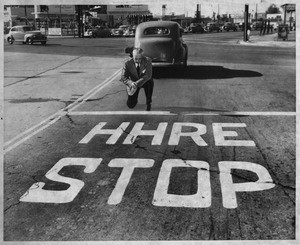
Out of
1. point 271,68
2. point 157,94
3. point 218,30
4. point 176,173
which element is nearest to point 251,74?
point 271,68

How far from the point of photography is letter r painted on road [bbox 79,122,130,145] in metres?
6.25

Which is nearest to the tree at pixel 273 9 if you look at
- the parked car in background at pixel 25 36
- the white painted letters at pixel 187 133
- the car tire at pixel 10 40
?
the white painted letters at pixel 187 133

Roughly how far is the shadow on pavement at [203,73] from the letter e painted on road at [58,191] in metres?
8.07

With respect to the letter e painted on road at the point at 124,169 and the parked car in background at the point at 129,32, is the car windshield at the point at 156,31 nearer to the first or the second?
the letter e painted on road at the point at 124,169

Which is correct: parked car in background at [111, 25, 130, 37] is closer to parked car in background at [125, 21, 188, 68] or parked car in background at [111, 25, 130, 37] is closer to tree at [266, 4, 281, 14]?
tree at [266, 4, 281, 14]

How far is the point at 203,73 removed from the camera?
1381cm

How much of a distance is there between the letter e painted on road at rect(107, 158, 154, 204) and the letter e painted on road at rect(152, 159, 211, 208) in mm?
289

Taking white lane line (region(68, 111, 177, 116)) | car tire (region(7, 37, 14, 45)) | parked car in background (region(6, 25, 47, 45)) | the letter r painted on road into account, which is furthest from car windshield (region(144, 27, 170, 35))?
car tire (region(7, 37, 14, 45))

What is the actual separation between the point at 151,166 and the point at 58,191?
1.29m

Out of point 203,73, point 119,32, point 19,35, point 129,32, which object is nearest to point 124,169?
point 203,73

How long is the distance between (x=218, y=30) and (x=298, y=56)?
2355 inches

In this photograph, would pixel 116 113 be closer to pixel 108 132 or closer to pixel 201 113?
pixel 108 132

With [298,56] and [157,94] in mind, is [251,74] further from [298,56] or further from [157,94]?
[298,56]

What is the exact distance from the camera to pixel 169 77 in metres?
13.0
